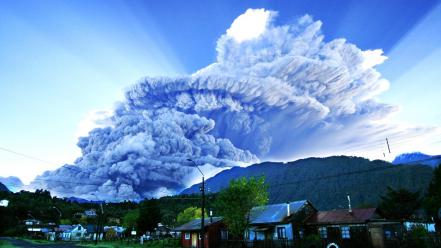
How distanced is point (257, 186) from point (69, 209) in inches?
6336

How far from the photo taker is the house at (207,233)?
185 ft

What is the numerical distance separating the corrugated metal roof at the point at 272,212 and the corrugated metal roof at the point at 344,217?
2.59 meters

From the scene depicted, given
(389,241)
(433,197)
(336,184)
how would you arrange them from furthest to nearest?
1. (336,184)
2. (433,197)
3. (389,241)

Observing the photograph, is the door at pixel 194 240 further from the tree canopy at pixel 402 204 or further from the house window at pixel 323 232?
the tree canopy at pixel 402 204

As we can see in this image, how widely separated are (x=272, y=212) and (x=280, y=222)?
17.2ft

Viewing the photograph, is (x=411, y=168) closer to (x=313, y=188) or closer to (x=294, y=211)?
(x=313, y=188)

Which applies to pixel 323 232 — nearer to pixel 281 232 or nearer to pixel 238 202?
pixel 281 232

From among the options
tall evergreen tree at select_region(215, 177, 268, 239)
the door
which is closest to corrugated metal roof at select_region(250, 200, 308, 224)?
tall evergreen tree at select_region(215, 177, 268, 239)

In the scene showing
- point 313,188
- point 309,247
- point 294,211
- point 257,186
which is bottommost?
point 309,247

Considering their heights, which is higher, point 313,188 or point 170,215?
point 313,188

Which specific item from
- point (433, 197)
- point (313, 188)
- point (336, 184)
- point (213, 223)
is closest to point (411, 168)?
point (336, 184)

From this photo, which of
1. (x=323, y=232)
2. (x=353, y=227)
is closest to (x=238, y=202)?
(x=323, y=232)

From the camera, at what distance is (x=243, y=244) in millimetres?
47844

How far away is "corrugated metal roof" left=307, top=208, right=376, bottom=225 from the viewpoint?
42969 millimetres
